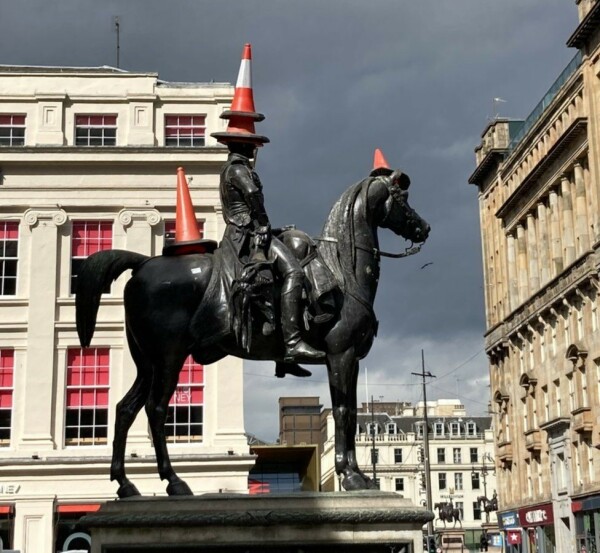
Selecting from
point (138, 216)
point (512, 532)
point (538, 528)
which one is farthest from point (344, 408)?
point (512, 532)

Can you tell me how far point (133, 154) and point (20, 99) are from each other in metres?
4.95

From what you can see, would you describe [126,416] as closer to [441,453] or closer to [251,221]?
[251,221]

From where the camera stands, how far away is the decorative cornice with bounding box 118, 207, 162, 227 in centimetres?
4031

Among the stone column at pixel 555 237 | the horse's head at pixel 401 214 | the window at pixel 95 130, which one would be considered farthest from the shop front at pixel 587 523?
the horse's head at pixel 401 214

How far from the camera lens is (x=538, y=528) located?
62.5 metres

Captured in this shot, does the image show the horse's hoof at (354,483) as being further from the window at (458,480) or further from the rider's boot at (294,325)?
the window at (458,480)

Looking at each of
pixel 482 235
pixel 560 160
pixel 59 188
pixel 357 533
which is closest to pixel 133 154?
pixel 59 188

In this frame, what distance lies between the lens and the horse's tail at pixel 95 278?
1044cm

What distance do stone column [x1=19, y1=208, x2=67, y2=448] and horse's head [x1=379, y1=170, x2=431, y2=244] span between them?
29.4 metres

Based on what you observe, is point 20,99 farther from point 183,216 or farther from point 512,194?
point 512,194

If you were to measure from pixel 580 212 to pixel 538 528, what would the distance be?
19.5 m

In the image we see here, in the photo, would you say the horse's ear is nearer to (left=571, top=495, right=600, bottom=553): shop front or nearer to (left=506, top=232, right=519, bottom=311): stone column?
(left=571, top=495, right=600, bottom=553): shop front

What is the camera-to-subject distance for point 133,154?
4072 centimetres

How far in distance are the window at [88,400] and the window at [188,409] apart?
8.24ft
